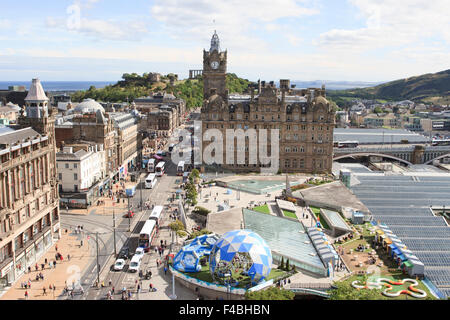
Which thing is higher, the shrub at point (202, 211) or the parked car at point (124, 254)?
the shrub at point (202, 211)

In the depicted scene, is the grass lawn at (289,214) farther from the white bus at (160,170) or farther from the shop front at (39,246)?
the white bus at (160,170)

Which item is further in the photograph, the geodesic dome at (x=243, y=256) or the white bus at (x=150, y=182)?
the white bus at (x=150, y=182)

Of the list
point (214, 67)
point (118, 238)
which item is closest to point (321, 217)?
point (118, 238)

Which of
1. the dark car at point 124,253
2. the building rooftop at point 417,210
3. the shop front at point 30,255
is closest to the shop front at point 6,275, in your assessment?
the shop front at point 30,255

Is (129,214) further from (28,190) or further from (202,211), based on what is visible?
(28,190)

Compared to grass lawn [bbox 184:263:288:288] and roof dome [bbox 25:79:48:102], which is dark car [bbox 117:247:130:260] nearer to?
grass lawn [bbox 184:263:288:288]

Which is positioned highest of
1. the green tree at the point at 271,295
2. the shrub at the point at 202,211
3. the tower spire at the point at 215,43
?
the tower spire at the point at 215,43

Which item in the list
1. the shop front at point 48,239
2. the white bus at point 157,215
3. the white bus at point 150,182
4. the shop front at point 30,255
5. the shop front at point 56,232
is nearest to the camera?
the shop front at point 30,255

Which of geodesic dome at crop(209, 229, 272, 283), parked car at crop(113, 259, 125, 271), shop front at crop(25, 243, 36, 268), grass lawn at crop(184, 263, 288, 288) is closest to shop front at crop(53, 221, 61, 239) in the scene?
shop front at crop(25, 243, 36, 268)
